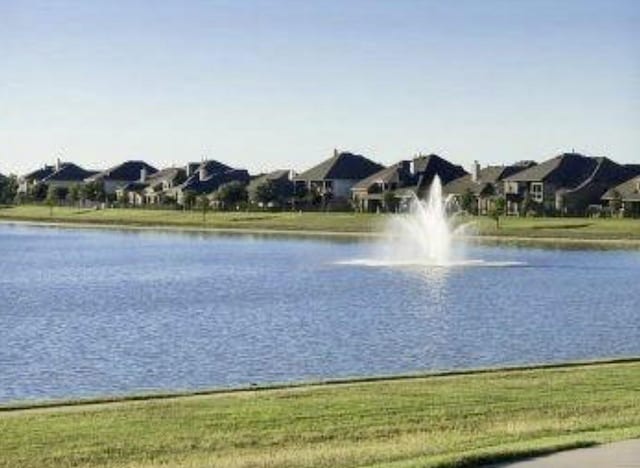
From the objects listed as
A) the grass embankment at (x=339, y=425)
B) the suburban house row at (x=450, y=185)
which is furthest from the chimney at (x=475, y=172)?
the grass embankment at (x=339, y=425)

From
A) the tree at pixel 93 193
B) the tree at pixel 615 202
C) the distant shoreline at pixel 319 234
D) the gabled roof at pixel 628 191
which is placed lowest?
the distant shoreline at pixel 319 234

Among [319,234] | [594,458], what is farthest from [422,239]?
[594,458]

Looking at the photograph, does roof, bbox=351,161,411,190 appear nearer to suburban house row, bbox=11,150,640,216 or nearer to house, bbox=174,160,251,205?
suburban house row, bbox=11,150,640,216

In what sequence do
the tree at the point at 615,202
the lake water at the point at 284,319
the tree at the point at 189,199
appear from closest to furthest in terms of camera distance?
the lake water at the point at 284,319
the tree at the point at 615,202
the tree at the point at 189,199

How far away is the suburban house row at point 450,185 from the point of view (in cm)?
13543

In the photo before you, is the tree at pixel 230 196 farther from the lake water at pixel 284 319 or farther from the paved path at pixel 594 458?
the paved path at pixel 594 458

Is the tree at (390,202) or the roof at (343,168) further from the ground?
the roof at (343,168)

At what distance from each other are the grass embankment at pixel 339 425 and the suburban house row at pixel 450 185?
101950 millimetres

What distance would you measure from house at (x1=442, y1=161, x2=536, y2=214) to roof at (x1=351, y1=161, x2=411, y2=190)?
562 cm

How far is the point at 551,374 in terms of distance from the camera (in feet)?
78.4

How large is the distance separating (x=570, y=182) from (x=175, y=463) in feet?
424

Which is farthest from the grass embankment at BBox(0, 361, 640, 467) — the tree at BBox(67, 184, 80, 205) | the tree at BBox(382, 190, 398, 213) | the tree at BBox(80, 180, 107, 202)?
the tree at BBox(67, 184, 80, 205)

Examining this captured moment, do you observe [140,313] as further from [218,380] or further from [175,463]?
[175,463]

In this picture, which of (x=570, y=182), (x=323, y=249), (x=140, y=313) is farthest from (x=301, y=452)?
(x=570, y=182)
